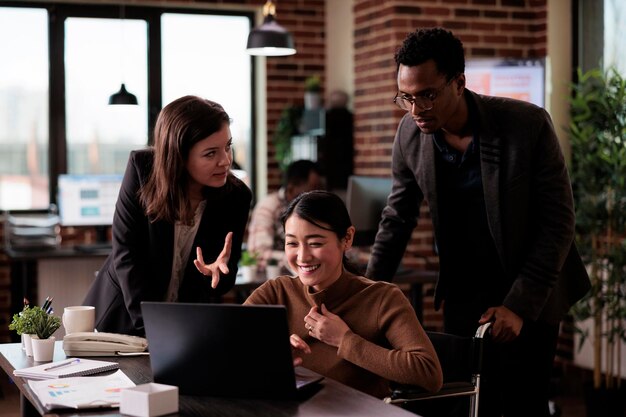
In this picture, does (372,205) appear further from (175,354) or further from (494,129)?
(175,354)

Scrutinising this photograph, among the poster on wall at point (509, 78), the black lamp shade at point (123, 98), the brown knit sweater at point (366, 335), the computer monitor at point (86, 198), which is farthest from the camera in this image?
the computer monitor at point (86, 198)

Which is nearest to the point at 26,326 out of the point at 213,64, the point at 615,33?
the point at 615,33

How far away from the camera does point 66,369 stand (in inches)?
93.8

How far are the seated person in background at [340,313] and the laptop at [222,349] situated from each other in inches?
8.8

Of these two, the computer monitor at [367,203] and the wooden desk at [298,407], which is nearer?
the wooden desk at [298,407]

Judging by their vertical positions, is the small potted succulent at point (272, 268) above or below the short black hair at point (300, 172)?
Result: below

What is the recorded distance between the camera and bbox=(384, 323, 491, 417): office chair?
2453 millimetres

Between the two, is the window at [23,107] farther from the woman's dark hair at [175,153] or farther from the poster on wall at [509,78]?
the woman's dark hair at [175,153]

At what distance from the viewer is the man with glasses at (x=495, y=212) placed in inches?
96.2

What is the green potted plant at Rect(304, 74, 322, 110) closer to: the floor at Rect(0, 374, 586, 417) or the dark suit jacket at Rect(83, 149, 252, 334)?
the floor at Rect(0, 374, 586, 417)

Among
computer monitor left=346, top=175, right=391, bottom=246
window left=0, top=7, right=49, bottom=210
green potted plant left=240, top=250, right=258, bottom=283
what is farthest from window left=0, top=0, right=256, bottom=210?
computer monitor left=346, top=175, right=391, bottom=246

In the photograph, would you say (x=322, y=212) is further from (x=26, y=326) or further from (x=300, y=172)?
(x=300, y=172)

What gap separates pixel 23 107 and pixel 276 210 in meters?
2.32

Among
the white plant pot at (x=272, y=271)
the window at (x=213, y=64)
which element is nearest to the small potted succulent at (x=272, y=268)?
the white plant pot at (x=272, y=271)
